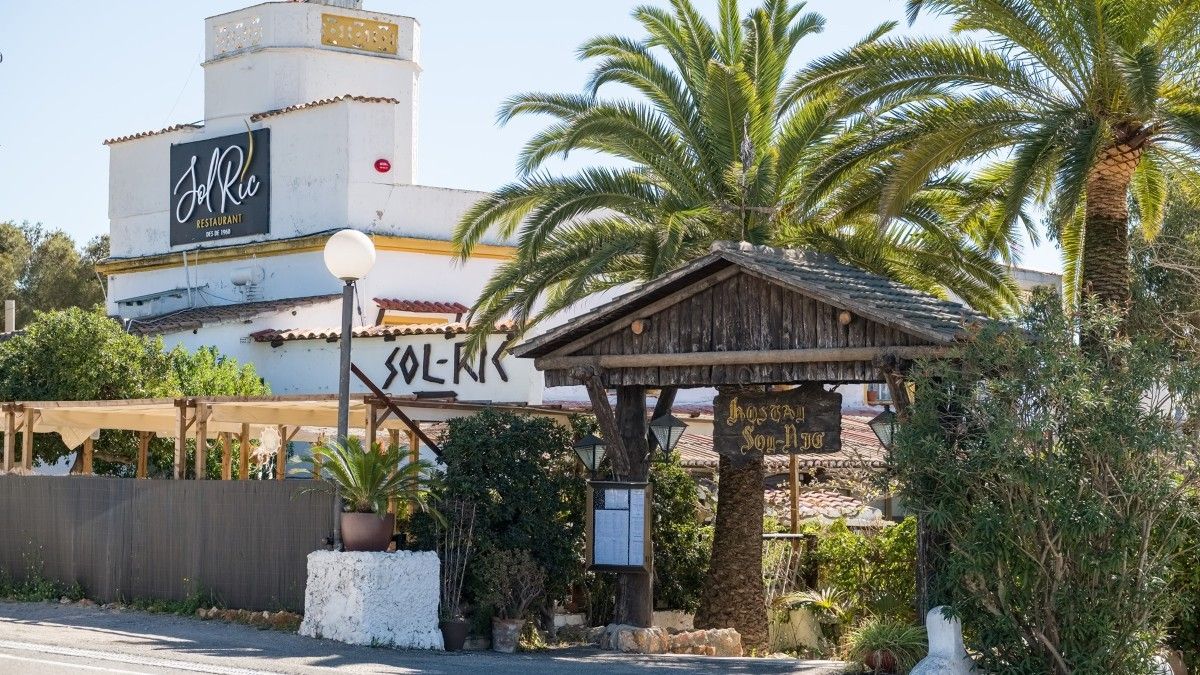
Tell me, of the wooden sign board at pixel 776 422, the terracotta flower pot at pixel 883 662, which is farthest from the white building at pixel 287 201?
the terracotta flower pot at pixel 883 662

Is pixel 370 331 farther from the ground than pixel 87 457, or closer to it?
farther from the ground

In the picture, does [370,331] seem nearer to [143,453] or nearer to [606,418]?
[143,453]

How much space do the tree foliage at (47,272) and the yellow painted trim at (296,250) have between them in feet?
53.6

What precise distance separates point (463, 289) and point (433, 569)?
18390 mm

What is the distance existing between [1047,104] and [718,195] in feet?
13.2

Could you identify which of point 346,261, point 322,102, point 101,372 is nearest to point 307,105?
point 322,102

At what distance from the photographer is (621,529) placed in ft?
54.6

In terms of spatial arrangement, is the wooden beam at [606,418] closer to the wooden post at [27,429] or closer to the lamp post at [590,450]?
the lamp post at [590,450]

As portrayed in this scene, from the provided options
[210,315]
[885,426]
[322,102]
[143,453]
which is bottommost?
[143,453]

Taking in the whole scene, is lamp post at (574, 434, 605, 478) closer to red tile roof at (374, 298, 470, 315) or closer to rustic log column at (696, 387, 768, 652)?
rustic log column at (696, 387, 768, 652)

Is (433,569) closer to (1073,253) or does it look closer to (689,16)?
(689,16)

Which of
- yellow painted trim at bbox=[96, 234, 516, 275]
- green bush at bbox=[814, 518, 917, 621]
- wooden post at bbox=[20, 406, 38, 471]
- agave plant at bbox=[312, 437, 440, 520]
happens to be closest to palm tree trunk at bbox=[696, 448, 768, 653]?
green bush at bbox=[814, 518, 917, 621]

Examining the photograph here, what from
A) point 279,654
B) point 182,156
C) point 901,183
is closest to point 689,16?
point 901,183

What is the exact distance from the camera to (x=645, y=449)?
16953 millimetres
